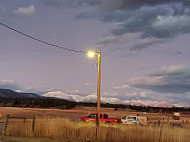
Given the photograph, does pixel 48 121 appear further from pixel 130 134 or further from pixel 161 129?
pixel 161 129

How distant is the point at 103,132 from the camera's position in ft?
65.4

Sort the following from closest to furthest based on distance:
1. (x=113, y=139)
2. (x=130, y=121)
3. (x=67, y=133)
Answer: (x=113, y=139)
(x=67, y=133)
(x=130, y=121)

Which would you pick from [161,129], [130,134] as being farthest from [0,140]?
[161,129]

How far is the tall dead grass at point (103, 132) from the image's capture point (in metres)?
18.2

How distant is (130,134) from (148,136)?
119 cm

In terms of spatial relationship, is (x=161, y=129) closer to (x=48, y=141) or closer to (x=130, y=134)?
(x=130, y=134)

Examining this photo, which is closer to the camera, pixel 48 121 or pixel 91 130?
pixel 91 130

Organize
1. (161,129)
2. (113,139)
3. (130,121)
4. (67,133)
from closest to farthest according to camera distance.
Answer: (161,129), (113,139), (67,133), (130,121)

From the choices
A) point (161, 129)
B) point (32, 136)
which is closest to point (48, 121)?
point (32, 136)

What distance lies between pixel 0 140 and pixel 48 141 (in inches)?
120

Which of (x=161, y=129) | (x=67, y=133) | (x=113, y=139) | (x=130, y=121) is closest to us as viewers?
(x=161, y=129)

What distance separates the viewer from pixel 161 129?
1786cm

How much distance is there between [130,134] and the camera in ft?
61.9

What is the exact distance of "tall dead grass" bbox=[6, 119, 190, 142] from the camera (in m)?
18.2
